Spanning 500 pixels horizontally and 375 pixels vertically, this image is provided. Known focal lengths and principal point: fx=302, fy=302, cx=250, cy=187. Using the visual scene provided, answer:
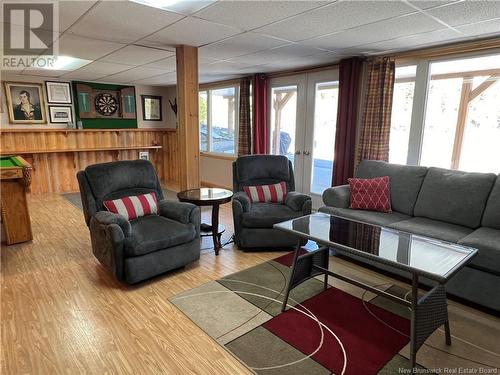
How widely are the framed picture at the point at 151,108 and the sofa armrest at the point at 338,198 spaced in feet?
16.9

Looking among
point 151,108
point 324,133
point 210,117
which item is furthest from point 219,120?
point 324,133

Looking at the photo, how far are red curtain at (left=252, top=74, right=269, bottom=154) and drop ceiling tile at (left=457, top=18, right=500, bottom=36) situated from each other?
3.03m

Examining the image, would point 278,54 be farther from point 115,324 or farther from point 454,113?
point 115,324

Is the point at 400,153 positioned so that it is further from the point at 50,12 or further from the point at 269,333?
the point at 50,12

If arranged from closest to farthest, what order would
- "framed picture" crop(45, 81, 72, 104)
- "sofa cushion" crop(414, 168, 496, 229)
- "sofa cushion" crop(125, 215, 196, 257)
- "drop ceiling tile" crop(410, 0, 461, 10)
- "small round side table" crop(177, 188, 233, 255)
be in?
"drop ceiling tile" crop(410, 0, 461, 10)
"sofa cushion" crop(125, 215, 196, 257)
"sofa cushion" crop(414, 168, 496, 229)
"small round side table" crop(177, 188, 233, 255)
"framed picture" crop(45, 81, 72, 104)

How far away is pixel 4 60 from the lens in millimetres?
4305

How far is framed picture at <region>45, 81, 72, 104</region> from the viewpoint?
5.70 metres

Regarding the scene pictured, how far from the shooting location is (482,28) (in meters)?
2.66

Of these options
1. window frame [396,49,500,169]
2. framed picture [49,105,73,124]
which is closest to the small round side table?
window frame [396,49,500,169]

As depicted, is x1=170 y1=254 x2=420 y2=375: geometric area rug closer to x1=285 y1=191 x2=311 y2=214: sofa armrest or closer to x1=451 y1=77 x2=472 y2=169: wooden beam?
x1=285 y1=191 x2=311 y2=214: sofa armrest

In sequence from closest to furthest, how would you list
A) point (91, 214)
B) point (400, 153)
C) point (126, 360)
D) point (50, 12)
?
point (126, 360)
point (50, 12)
point (91, 214)
point (400, 153)

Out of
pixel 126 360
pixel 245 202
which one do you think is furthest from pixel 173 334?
pixel 245 202

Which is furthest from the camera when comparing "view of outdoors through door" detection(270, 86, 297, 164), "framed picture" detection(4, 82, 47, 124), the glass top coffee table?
"framed picture" detection(4, 82, 47, 124)

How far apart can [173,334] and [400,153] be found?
355 cm
